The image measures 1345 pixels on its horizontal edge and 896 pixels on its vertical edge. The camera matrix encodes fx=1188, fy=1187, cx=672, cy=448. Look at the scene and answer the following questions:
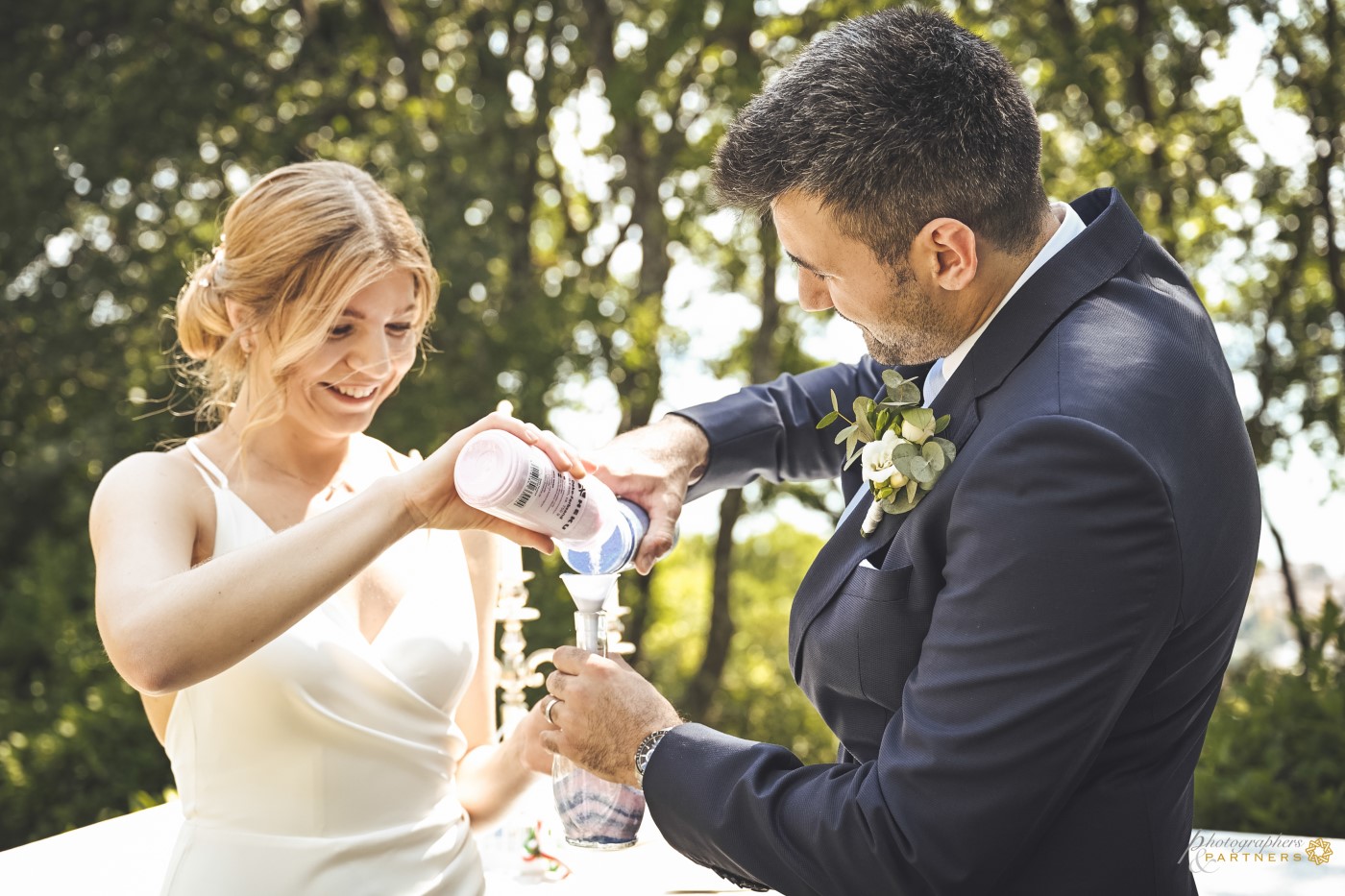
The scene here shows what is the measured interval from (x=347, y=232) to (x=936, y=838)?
5.61 ft

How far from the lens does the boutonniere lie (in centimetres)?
183

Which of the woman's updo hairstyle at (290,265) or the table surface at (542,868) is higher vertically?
the woman's updo hairstyle at (290,265)

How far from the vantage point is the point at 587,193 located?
948 cm

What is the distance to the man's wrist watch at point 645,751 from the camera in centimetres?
190

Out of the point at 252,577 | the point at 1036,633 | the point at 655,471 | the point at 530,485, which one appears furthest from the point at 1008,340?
the point at 252,577

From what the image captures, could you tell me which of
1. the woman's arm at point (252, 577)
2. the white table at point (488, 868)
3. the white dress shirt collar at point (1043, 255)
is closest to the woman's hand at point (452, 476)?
the woman's arm at point (252, 577)

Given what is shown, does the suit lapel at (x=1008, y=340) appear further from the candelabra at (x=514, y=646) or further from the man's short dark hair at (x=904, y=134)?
the candelabra at (x=514, y=646)

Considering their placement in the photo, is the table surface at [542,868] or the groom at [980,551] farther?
the table surface at [542,868]

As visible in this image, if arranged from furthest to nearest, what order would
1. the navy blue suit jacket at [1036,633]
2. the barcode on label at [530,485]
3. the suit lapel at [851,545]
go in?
the barcode on label at [530,485] < the suit lapel at [851,545] < the navy blue suit jacket at [1036,633]

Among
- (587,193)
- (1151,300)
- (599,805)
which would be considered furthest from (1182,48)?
(599,805)

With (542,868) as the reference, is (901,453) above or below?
above

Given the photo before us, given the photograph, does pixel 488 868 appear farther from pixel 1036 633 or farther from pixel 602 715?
pixel 1036 633

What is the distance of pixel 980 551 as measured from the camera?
5.25 feet

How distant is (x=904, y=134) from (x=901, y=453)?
0.48 m
